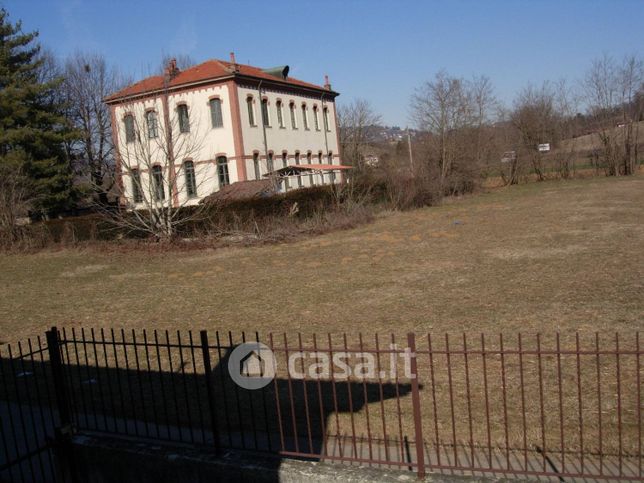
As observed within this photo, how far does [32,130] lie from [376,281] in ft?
80.7

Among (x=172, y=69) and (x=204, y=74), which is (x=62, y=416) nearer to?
(x=204, y=74)

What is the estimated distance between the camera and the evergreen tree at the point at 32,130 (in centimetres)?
2964

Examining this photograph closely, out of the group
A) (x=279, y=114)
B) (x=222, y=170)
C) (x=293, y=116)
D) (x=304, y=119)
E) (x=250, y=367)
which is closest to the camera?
(x=250, y=367)

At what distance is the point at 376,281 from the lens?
518 inches

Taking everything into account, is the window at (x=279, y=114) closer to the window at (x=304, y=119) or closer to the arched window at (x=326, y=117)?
the window at (x=304, y=119)

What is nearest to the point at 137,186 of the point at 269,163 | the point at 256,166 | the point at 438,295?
the point at 256,166

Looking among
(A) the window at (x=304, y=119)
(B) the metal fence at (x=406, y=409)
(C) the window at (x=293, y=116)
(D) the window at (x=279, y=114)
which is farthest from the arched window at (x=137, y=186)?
(A) the window at (x=304, y=119)

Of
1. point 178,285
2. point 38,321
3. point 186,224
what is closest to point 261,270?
point 178,285

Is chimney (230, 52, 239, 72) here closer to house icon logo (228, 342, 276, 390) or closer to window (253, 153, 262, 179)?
window (253, 153, 262, 179)

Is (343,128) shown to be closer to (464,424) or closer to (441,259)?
(441,259)

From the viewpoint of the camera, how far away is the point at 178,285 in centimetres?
1457

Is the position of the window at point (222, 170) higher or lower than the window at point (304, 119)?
lower

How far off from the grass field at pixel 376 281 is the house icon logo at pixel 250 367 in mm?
1510

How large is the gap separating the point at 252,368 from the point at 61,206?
96.0ft
